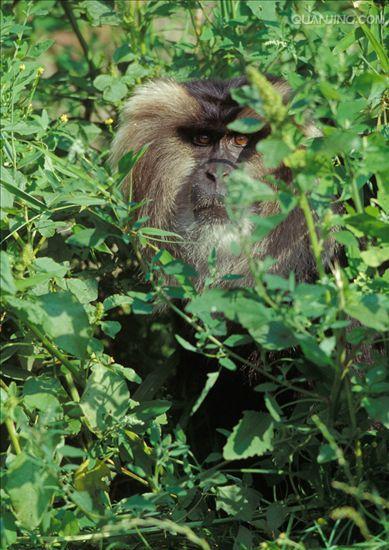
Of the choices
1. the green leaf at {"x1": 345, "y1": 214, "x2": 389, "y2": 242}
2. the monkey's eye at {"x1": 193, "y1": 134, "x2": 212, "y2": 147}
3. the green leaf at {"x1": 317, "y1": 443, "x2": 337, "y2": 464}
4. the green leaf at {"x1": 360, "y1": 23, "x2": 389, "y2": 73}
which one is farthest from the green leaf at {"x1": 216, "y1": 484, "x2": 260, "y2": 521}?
the monkey's eye at {"x1": 193, "y1": 134, "x2": 212, "y2": 147}

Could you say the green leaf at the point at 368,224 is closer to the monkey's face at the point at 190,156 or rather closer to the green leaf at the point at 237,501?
the green leaf at the point at 237,501

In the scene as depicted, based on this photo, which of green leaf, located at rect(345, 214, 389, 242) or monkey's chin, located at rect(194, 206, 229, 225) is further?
monkey's chin, located at rect(194, 206, 229, 225)

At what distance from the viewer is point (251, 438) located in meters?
2.68

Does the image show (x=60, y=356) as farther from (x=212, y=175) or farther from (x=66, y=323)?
(x=212, y=175)

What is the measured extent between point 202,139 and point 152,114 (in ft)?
0.96

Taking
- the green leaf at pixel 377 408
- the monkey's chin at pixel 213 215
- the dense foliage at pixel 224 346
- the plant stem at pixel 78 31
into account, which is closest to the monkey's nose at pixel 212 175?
the monkey's chin at pixel 213 215

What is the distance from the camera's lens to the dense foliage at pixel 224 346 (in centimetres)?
239

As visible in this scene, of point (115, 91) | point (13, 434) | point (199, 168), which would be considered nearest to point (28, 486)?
point (13, 434)

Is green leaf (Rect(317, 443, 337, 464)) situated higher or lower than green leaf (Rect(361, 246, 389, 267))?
lower

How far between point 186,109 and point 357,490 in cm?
220

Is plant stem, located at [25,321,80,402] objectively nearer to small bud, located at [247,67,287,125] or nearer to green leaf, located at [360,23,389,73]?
small bud, located at [247,67,287,125]

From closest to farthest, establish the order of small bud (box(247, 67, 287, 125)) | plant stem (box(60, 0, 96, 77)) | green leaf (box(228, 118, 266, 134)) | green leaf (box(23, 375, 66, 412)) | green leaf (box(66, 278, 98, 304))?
small bud (box(247, 67, 287, 125)) → green leaf (box(228, 118, 266, 134)) → green leaf (box(23, 375, 66, 412)) → green leaf (box(66, 278, 98, 304)) → plant stem (box(60, 0, 96, 77))

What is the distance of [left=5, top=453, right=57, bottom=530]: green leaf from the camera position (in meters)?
2.52

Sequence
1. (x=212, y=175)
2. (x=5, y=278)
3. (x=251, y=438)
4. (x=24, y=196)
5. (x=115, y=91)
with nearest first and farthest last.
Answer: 1. (x=5, y=278)
2. (x=251, y=438)
3. (x=24, y=196)
4. (x=212, y=175)
5. (x=115, y=91)
